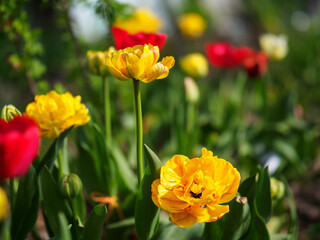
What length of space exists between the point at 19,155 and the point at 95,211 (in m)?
0.29

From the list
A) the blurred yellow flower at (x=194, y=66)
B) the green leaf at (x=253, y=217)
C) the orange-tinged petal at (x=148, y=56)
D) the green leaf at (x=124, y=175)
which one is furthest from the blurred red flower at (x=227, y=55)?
the orange-tinged petal at (x=148, y=56)

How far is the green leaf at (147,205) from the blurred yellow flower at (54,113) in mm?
211

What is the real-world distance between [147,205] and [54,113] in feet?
0.98

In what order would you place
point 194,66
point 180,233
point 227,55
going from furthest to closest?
point 227,55
point 194,66
point 180,233

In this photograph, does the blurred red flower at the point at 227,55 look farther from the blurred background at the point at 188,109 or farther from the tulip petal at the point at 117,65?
the tulip petal at the point at 117,65

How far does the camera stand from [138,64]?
27.2 inches

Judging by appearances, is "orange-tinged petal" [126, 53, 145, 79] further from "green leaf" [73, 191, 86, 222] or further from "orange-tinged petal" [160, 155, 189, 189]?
"green leaf" [73, 191, 86, 222]

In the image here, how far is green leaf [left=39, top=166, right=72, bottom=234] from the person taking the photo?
2.78ft

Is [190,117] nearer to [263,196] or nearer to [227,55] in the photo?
[227,55]

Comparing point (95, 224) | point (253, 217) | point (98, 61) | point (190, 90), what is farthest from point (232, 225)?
point (190, 90)

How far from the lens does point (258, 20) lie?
5062 millimetres

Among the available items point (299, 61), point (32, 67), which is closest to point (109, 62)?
point (32, 67)

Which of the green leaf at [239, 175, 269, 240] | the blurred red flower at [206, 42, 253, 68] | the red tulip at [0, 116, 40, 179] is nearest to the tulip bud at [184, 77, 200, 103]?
the blurred red flower at [206, 42, 253, 68]

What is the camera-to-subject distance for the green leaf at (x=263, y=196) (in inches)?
32.3
